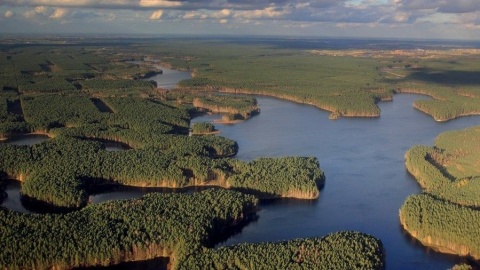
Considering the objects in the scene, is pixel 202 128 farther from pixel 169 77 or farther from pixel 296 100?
pixel 169 77

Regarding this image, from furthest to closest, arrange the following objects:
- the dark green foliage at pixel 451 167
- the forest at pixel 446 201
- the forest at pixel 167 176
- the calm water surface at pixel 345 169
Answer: the dark green foliage at pixel 451 167, the calm water surface at pixel 345 169, the forest at pixel 446 201, the forest at pixel 167 176

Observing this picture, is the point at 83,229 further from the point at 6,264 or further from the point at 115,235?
the point at 6,264

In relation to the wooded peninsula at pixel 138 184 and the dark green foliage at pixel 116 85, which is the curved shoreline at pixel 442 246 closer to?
the wooded peninsula at pixel 138 184

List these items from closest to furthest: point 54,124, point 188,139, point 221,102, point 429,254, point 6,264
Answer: point 6,264 → point 429,254 → point 188,139 → point 54,124 → point 221,102

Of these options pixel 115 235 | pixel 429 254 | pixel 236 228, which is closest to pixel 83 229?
pixel 115 235

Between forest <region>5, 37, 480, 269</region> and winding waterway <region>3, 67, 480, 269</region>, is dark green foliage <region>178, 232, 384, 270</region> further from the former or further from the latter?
winding waterway <region>3, 67, 480, 269</region>

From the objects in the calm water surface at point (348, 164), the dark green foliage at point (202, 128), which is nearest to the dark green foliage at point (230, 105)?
the calm water surface at point (348, 164)

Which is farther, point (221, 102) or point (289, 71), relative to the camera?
point (289, 71)
